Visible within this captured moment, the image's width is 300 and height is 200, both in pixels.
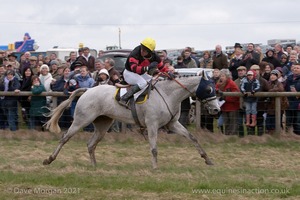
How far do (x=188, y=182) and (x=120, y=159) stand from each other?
389 cm

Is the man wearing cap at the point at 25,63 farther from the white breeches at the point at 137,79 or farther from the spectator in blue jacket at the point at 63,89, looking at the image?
the white breeches at the point at 137,79

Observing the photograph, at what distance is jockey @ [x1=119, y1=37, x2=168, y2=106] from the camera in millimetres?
12258

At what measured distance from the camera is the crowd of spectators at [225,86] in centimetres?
1634

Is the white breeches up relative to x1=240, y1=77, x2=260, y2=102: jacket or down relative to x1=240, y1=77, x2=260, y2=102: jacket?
up

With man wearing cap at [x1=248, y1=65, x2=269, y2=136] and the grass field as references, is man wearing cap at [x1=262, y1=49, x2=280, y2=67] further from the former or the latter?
the grass field

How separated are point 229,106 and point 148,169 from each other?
5.31m

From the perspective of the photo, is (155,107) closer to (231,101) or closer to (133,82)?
(133,82)

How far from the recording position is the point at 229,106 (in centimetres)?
1664

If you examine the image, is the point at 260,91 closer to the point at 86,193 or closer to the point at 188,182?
the point at 188,182

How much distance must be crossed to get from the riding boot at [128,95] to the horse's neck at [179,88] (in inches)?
17.8

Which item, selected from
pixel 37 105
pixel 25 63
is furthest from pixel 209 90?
pixel 25 63

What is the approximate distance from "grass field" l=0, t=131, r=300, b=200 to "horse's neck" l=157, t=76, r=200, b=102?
138 centimetres

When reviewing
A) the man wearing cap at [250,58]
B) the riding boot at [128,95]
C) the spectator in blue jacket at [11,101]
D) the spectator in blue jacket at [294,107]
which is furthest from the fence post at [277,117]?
the spectator in blue jacket at [11,101]

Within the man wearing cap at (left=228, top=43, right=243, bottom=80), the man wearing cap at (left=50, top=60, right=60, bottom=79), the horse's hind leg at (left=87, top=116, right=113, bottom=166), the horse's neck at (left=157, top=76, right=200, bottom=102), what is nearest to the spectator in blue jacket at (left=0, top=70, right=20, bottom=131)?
the man wearing cap at (left=50, top=60, right=60, bottom=79)
